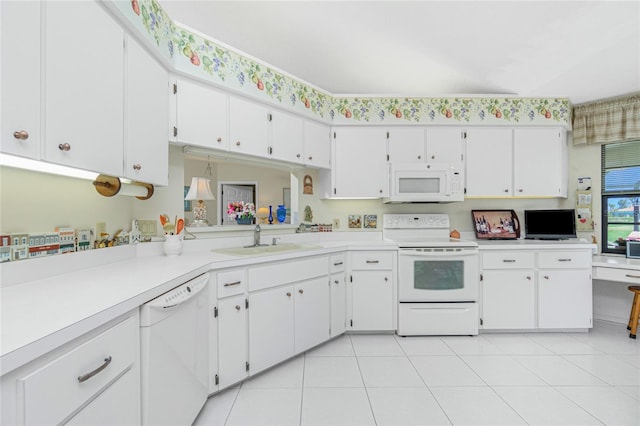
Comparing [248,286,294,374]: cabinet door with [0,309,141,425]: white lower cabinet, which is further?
[248,286,294,374]: cabinet door

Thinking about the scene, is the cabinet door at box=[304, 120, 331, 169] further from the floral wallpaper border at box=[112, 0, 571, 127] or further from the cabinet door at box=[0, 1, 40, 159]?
the cabinet door at box=[0, 1, 40, 159]

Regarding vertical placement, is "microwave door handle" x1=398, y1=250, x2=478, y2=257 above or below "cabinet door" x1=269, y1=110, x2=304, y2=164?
below

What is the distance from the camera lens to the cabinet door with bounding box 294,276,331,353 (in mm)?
2434

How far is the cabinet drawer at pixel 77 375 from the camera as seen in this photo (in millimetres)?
710

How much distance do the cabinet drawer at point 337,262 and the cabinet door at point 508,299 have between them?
146 cm

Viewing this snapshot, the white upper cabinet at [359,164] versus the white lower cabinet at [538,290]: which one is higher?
the white upper cabinet at [359,164]

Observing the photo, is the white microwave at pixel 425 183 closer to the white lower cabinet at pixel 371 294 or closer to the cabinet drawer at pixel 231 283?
the white lower cabinet at pixel 371 294

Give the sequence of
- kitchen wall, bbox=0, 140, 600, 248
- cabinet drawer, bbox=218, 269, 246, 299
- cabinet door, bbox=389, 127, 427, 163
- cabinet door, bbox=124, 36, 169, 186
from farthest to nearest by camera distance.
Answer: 1. cabinet door, bbox=389, 127, 427, 163
2. cabinet drawer, bbox=218, 269, 246, 299
3. cabinet door, bbox=124, 36, 169, 186
4. kitchen wall, bbox=0, 140, 600, 248

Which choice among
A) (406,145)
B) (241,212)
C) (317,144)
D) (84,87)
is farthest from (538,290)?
(84,87)

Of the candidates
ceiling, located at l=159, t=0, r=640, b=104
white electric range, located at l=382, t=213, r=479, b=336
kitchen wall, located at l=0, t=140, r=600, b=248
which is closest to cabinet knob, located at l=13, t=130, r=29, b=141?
kitchen wall, located at l=0, t=140, r=600, b=248

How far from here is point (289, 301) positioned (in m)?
2.36

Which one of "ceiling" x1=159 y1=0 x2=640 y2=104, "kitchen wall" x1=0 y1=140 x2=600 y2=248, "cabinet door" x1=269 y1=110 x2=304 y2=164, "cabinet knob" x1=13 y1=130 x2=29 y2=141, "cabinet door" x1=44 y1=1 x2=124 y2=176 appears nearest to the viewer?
"cabinet knob" x1=13 y1=130 x2=29 y2=141

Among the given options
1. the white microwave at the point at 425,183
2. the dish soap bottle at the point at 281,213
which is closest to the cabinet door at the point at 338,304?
the dish soap bottle at the point at 281,213

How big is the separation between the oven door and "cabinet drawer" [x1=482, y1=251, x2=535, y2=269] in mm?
286
